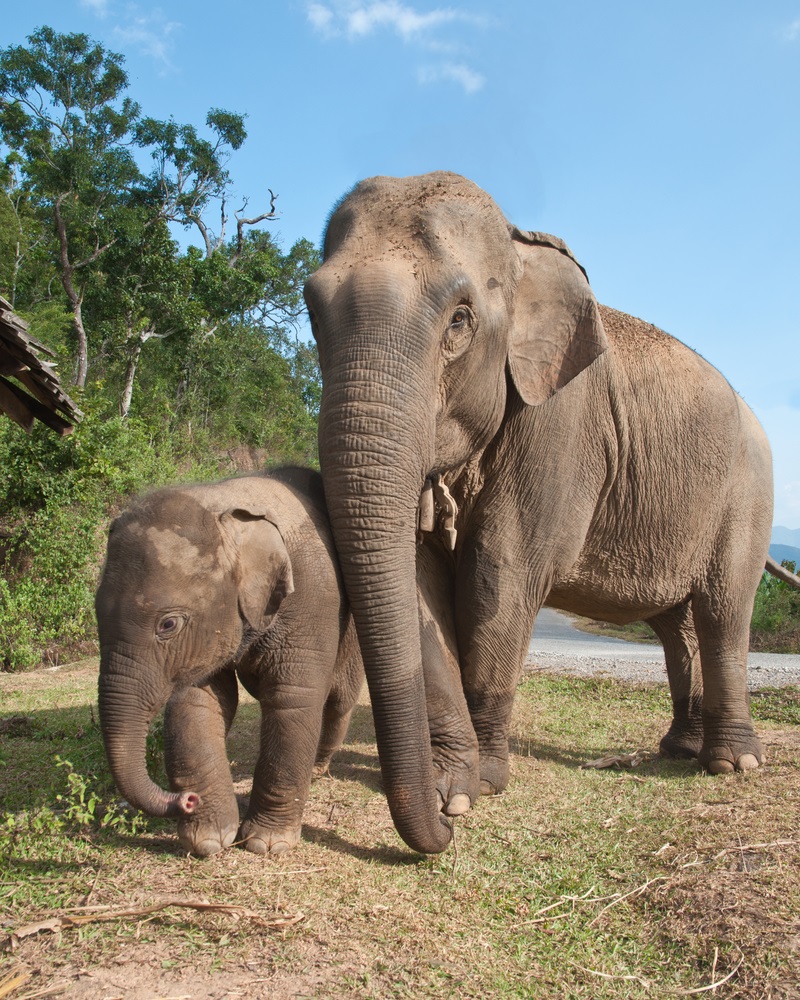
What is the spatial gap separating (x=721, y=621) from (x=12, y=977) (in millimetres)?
5263

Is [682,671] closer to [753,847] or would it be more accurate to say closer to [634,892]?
[753,847]

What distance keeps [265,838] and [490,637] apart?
6.02ft

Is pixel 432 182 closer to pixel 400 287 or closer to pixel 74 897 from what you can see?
pixel 400 287

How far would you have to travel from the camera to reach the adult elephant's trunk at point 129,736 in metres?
4.02

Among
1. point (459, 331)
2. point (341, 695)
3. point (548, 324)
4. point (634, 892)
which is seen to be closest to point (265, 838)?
point (341, 695)

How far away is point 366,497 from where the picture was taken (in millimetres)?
4340

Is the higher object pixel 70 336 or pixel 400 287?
pixel 70 336

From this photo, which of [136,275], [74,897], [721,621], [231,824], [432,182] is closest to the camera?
[74,897]

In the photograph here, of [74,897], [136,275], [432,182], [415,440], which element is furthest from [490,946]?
[136,275]

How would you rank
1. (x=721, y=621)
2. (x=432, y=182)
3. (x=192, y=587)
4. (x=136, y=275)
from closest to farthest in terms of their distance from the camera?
(x=192, y=587)
(x=432, y=182)
(x=721, y=621)
(x=136, y=275)

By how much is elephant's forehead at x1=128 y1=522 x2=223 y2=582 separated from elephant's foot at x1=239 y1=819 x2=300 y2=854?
1.29 metres

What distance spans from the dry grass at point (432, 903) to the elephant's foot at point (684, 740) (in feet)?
3.92

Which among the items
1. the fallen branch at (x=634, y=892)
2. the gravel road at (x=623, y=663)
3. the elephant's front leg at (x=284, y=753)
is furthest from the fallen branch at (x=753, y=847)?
the gravel road at (x=623, y=663)

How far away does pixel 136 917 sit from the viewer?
12.2 feet
